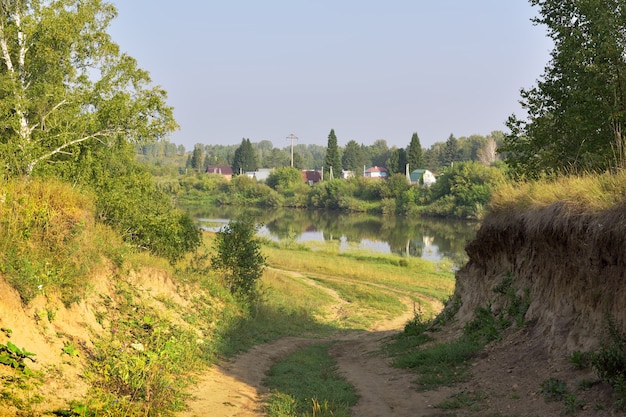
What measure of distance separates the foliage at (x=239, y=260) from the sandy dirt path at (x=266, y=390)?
16.0 ft

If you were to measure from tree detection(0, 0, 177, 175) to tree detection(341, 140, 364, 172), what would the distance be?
Result: 521 ft

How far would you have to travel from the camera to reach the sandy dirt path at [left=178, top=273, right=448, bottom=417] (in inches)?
368

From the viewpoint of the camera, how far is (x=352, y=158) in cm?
17912

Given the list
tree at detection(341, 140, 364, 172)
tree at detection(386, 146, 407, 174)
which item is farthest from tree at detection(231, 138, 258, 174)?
tree at detection(386, 146, 407, 174)

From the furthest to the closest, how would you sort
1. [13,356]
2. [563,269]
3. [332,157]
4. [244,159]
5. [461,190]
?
[244,159], [332,157], [461,190], [563,269], [13,356]

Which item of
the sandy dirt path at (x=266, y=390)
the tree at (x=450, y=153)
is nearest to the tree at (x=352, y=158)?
the tree at (x=450, y=153)

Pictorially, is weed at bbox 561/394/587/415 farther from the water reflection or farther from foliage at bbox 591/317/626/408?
the water reflection

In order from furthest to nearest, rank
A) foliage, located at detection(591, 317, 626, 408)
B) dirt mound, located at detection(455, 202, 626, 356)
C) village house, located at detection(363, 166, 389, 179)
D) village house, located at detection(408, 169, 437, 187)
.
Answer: village house, located at detection(363, 166, 389, 179) → village house, located at detection(408, 169, 437, 187) → dirt mound, located at detection(455, 202, 626, 356) → foliage, located at detection(591, 317, 626, 408)

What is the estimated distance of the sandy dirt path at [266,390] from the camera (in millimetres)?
9352

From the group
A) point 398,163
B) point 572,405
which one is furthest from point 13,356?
point 398,163

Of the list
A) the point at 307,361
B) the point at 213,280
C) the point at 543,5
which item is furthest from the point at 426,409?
the point at 543,5

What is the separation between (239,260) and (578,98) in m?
13.8

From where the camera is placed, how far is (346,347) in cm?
1831

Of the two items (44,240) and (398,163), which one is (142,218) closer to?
(44,240)
